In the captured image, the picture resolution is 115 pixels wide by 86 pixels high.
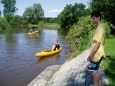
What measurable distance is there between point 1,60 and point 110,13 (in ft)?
43.1

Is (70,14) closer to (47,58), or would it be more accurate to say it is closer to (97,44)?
(47,58)

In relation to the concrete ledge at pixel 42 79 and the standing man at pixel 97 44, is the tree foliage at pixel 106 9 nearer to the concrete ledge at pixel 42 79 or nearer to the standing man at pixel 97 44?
the concrete ledge at pixel 42 79

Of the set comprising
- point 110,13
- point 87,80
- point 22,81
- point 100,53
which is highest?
point 110,13

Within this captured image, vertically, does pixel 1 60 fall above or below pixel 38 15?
below

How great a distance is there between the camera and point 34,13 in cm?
9081

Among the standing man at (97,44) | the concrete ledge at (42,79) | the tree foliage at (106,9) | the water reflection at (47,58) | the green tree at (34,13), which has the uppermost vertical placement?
the green tree at (34,13)

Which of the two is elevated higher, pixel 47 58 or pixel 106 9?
pixel 106 9

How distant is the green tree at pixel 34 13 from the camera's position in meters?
90.4

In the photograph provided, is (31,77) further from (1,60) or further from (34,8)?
(34,8)

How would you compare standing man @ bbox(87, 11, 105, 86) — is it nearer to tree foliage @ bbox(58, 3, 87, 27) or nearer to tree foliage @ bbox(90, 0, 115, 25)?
tree foliage @ bbox(90, 0, 115, 25)

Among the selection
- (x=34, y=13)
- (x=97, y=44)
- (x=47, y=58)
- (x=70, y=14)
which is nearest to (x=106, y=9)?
(x=47, y=58)

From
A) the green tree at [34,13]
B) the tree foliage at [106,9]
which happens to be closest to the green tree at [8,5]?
the green tree at [34,13]

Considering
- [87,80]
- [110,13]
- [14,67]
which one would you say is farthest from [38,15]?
[87,80]

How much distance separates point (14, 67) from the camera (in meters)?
14.9
